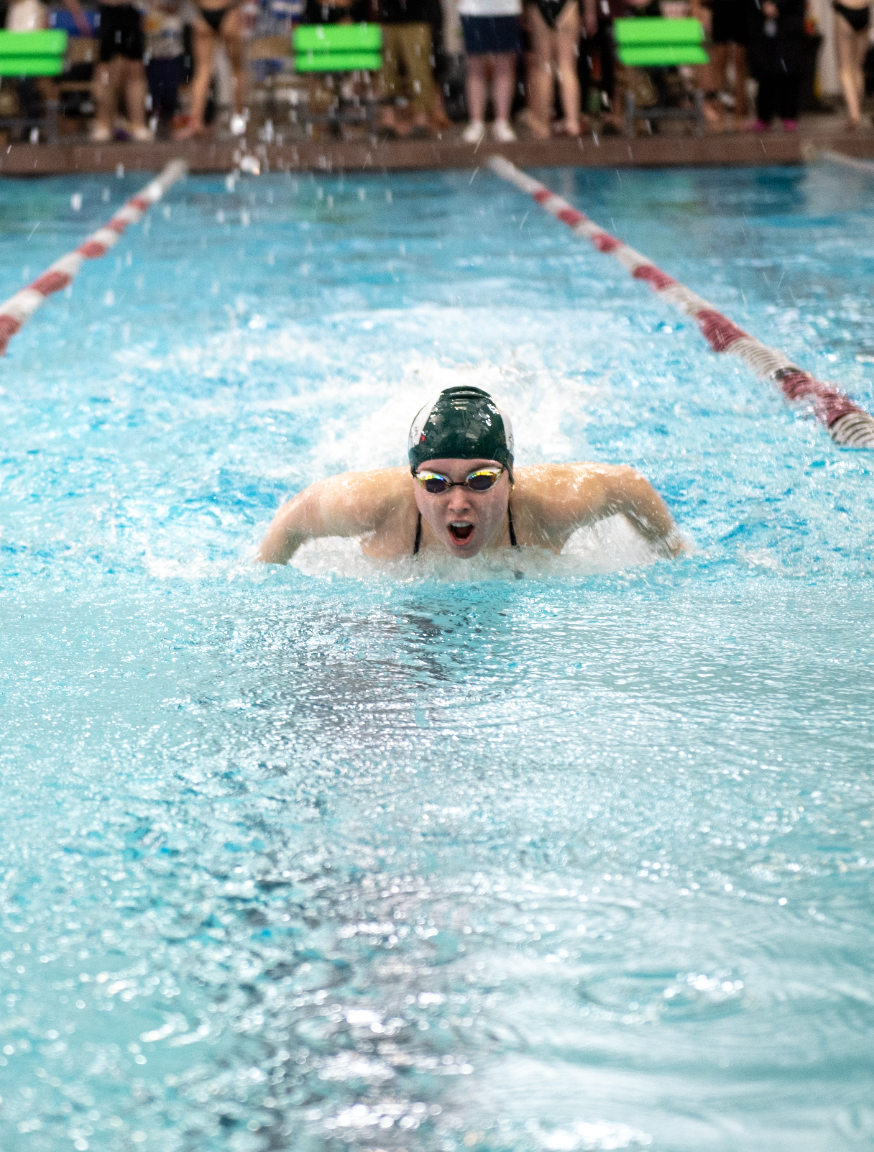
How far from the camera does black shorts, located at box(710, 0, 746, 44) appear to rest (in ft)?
43.3

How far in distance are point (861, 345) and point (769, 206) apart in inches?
188

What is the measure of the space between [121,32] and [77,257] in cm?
414

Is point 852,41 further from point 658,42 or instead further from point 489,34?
point 489,34

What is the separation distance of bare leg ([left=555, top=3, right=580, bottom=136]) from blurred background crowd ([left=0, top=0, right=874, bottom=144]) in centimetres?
2

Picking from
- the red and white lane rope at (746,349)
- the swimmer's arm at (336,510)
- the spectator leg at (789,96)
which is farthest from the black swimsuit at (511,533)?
the spectator leg at (789,96)

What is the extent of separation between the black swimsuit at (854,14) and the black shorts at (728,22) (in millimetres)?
1255

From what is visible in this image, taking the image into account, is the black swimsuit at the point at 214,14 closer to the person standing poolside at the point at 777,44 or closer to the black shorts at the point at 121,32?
the black shorts at the point at 121,32

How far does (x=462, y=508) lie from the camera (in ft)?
12.1

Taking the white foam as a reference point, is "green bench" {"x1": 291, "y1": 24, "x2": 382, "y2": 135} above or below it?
above

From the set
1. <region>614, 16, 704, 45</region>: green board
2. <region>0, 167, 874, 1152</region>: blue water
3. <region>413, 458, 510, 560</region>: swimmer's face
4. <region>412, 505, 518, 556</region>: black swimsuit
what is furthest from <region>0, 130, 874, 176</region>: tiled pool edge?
<region>413, 458, 510, 560</region>: swimmer's face

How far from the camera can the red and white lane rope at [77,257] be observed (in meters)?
7.66

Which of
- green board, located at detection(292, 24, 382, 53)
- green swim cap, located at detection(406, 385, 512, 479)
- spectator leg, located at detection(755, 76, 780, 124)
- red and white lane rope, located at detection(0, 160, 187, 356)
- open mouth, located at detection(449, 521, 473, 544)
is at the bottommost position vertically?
open mouth, located at detection(449, 521, 473, 544)

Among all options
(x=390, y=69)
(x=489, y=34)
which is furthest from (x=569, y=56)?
(x=390, y=69)

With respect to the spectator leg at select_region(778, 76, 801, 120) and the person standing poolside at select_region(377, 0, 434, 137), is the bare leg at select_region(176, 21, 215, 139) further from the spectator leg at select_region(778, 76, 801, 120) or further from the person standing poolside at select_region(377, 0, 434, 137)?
the spectator leg at select_region(778, 76, 801, 120)
